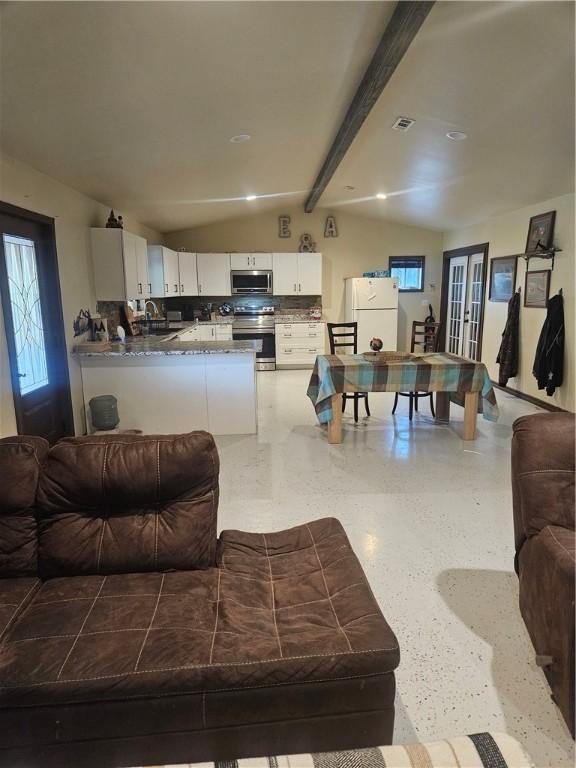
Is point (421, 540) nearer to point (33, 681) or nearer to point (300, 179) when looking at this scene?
point (33, 681)

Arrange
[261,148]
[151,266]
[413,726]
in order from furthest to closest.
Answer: [151,266] < [261,148] < [413,726]

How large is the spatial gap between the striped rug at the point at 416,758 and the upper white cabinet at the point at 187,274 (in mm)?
6944

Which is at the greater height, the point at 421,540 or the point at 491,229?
the point at 491,229

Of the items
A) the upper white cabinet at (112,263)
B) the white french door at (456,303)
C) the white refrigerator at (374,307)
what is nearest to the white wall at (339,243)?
the white french door at (456,303)

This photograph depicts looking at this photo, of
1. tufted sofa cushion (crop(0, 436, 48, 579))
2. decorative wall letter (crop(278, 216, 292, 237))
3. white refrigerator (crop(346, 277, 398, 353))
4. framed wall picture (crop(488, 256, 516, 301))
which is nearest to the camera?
tufted sofa cushion (crop(0, 436, 48, 579))

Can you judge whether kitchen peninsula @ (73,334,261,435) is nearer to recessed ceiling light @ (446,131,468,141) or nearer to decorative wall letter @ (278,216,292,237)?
recessed ceiling light @ (446,131,468,141)

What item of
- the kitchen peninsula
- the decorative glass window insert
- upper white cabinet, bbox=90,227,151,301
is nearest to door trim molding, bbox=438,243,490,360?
the kitchen peninsula

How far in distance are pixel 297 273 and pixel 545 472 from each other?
6413 mm

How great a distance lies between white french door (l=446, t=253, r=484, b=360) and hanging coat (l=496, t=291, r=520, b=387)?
0.99 meters

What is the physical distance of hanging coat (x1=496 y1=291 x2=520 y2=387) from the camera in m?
5.59

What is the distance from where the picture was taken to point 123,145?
326 cm

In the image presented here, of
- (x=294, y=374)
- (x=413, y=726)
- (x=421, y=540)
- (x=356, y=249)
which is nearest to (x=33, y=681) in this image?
(x=413, y=726)

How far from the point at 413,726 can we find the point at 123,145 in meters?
3.69

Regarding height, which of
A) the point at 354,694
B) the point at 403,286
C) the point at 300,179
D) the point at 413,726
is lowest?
the point at 413,726
